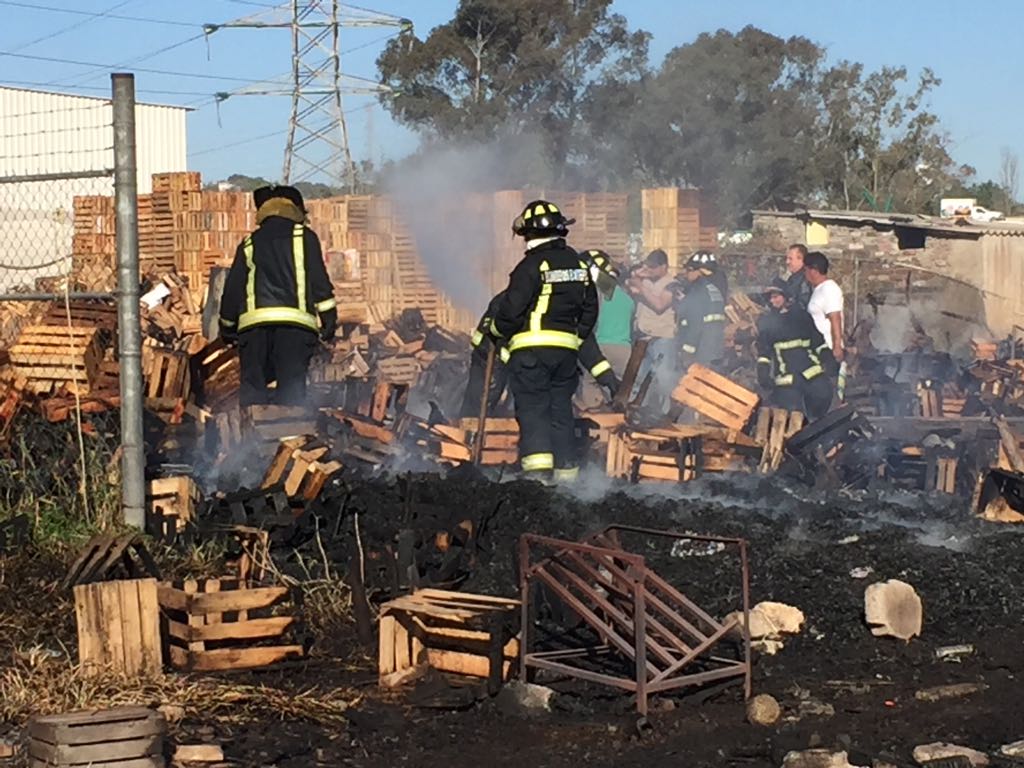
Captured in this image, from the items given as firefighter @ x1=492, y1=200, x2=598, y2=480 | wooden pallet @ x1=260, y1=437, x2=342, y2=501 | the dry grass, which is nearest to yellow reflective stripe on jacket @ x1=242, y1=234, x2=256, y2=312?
wooden pallet @ x1=260, y1=437, x2=342, y2=501

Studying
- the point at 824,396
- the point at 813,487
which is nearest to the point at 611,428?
the point at 813,487

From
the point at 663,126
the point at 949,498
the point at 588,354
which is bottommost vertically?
the point at 949,498

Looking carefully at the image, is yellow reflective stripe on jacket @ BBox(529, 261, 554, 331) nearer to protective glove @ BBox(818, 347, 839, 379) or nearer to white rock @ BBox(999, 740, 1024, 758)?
protective glove @ BBox(818, 347, 839, 379)

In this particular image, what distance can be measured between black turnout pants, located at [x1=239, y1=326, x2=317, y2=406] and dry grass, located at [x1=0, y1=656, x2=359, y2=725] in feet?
15.7

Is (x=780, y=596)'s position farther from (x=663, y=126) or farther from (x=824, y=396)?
(x=663, y=126)

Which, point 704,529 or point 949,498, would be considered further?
point 949,498

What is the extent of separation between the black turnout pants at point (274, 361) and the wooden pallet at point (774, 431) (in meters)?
4.14

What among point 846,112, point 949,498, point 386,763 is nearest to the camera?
point 386,763

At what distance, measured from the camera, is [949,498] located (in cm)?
1197

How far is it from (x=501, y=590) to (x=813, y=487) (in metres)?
5.33

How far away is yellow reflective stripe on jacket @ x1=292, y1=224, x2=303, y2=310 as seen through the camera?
34.0 ft

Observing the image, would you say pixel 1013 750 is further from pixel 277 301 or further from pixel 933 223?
pixel 933 223

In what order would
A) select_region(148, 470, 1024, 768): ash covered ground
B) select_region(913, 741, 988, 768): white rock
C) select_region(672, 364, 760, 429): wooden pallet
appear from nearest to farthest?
select_region(913, 741, 988, 768): white rock → select_region(148, 470, 1024, 768): ash covered ground → select_region(672, 364, 760, 429): wooden pallet

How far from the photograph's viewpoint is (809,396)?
13.7 metres
